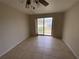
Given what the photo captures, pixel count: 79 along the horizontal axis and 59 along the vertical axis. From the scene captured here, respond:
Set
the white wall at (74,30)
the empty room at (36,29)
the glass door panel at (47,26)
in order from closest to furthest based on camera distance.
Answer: the white wall at (74,30) → the empty room at (36,29) → the glass door panel at (47,26)

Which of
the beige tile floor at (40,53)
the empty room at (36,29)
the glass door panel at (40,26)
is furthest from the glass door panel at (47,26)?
the beige tile floor at (40,53)

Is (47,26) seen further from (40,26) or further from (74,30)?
(74,30)

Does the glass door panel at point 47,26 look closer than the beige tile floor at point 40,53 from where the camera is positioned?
No

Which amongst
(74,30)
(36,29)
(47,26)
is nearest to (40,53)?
(74,30)

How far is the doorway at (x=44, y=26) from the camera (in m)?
6.36

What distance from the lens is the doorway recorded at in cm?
636

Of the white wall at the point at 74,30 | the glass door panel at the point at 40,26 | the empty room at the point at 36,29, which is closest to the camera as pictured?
the white wall at the point at 74,30

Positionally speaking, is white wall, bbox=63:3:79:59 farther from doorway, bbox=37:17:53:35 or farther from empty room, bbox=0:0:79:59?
doorway, bbox=37:17:53:35

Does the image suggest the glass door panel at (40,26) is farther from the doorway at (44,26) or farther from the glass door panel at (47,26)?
the glass door panel at (47,26)

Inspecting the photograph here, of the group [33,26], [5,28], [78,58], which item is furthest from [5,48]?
[33,26]

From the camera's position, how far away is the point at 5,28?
3.01 m

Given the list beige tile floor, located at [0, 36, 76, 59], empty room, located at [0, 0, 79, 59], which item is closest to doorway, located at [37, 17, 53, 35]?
empty room, located at [0, 0, 79, 59]

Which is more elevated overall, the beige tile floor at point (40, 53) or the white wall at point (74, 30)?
the white wall at point (74, 30)

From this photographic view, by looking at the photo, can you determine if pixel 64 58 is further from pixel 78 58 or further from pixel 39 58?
pixel 39 58
